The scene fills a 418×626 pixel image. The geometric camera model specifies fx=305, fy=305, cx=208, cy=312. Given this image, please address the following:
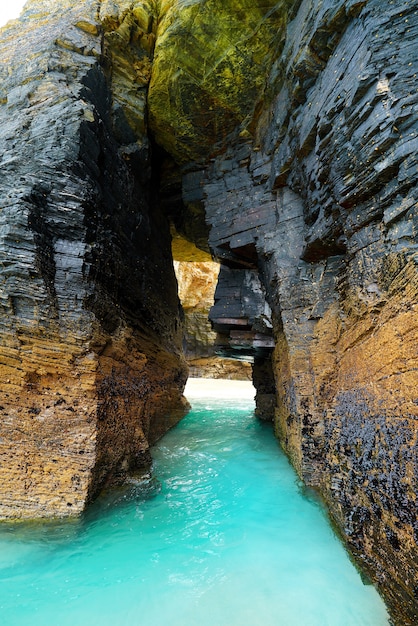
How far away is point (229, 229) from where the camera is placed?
8.17m

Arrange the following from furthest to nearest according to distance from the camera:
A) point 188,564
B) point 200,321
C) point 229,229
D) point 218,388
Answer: point 200,321 → point 218,388 → point 229,229 → point 188,564

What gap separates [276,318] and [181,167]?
17.9 ft

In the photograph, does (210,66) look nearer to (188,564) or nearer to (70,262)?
(70,262)

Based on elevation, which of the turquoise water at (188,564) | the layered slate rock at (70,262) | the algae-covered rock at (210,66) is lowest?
the turquoise water at (188,564)

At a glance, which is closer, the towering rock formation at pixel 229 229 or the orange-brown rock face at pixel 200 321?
the towering rock formation at pixel 229 229

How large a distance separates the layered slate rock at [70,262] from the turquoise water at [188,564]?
56 cm

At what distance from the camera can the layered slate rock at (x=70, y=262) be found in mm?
4805

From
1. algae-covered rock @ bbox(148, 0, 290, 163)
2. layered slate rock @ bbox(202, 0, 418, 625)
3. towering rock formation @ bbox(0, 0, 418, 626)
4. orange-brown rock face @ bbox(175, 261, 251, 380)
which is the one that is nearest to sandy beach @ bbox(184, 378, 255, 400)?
orange-brown rock face @ bbox(175, 261, 251, 380)

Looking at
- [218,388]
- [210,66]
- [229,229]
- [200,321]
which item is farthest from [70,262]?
[200,321]

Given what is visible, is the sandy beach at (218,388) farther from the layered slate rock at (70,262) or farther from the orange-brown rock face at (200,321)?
the layered slate rock at (70,262)

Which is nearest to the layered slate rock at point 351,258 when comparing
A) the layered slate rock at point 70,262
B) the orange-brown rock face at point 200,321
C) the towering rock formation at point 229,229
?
the towering rock formation at point 229,229

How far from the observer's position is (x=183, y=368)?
1160cm

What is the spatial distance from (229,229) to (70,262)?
171 inches

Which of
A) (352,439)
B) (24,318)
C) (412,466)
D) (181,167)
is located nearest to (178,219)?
(181,167)
